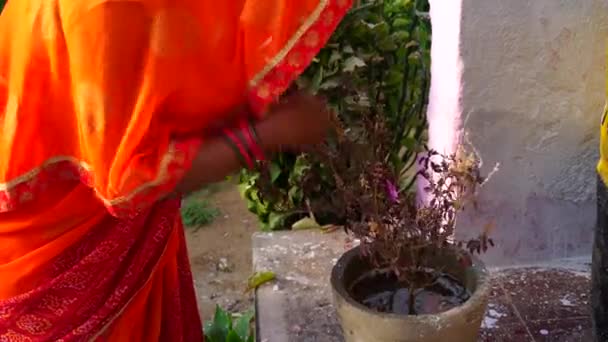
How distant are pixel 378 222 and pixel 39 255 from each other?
673 mm

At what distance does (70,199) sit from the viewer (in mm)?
1597

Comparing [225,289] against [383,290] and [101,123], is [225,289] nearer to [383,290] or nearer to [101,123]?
[383,290]

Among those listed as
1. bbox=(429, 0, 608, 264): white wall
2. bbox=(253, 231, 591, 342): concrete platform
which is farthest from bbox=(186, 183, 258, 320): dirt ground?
bbox=(429, 0, 608, 264): white wall

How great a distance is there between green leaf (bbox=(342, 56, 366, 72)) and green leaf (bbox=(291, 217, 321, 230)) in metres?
0.55

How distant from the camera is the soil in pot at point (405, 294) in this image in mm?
1688

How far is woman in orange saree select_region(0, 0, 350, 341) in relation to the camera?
138cm

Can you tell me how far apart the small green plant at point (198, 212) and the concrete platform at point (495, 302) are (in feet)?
6.67

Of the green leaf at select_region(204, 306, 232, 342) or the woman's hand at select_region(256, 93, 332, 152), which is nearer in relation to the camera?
the woman's hand at select_region(256, 93, 332, 152)

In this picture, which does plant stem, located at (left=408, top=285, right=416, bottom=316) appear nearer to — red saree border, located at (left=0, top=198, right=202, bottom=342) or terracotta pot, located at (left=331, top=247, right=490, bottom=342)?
terracotta pot, located at (left=331, top=247, right=490, bottom=342)

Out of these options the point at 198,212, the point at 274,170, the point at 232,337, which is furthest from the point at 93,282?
the point at 198,212

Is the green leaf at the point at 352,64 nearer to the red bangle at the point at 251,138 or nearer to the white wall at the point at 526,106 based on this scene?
the white wall at the point at 526,106

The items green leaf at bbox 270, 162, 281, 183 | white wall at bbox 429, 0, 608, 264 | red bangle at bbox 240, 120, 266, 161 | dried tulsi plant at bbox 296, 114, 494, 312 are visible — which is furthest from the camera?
green leaf at bbox 270, 162, 281, 183

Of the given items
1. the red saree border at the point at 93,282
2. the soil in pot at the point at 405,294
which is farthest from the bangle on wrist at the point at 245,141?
the soil in pot at the point at 405,294

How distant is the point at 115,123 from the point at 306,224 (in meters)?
1.40
